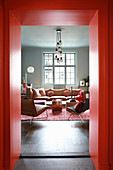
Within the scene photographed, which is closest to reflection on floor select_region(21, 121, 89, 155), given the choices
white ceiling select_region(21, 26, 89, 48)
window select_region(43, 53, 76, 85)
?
white ceiling select_region(21, 26, 89, 48)

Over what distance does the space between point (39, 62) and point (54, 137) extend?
6426 mm

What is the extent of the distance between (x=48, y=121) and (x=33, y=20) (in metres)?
3.14

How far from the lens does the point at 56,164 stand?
228 centimetres

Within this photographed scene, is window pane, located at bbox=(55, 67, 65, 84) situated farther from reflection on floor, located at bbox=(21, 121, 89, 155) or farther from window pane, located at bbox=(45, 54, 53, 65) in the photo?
reflection on floor, located at bbox=(21, 121, 89, 155)

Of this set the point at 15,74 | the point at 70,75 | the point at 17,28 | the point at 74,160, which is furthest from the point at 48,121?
the point at 70,75

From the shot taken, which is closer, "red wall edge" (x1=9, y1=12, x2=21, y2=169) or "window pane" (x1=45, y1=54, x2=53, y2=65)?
"red wall edge" (x1=9, y1=12, x2=21, y2=169)

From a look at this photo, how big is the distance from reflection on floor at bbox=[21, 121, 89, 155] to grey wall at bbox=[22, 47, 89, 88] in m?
4.86

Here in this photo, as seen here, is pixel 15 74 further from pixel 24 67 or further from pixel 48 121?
pixel 24 67

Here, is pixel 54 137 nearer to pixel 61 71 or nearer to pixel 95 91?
pixel 95 91

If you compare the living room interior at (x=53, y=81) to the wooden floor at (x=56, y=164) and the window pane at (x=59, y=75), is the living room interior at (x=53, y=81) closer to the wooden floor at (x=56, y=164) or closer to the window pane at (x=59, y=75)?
the window pane at (x=59, y=75)

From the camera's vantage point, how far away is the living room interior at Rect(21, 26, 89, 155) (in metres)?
3.06

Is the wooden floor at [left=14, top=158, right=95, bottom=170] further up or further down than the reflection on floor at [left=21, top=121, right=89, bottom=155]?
further down
